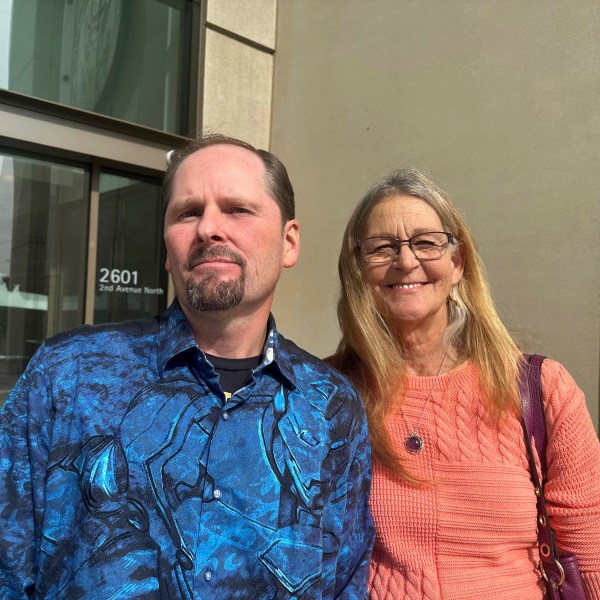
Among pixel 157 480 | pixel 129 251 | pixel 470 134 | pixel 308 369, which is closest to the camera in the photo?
pixel 157 480

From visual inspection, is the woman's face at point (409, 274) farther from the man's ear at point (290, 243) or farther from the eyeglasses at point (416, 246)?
the man's ear at point (290, 243)

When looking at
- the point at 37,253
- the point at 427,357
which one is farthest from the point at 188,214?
the point at 37,253

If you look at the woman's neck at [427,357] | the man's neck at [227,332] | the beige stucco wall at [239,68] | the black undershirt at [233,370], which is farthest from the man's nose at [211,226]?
the beige stucco wall at [239,68]

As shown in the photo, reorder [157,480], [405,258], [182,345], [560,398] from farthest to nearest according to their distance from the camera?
[405,258]
[560,398]
[182,345]
[157,480]

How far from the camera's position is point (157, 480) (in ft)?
4.37

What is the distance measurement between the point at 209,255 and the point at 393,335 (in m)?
0.86

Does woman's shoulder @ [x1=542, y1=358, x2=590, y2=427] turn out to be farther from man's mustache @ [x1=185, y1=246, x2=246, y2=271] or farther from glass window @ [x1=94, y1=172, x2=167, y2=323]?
glass window @ [x1=94, y1=172, x2=167, y2=323]

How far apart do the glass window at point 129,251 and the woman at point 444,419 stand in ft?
9.92

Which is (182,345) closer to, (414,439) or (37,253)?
(414,439)

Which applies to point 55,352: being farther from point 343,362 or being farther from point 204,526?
point 343,362

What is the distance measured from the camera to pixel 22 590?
1.28 meters

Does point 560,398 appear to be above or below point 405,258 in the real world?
below

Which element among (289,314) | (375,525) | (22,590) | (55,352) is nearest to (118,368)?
(55,352)

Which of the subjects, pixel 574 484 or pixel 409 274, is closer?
pixel 574 484
